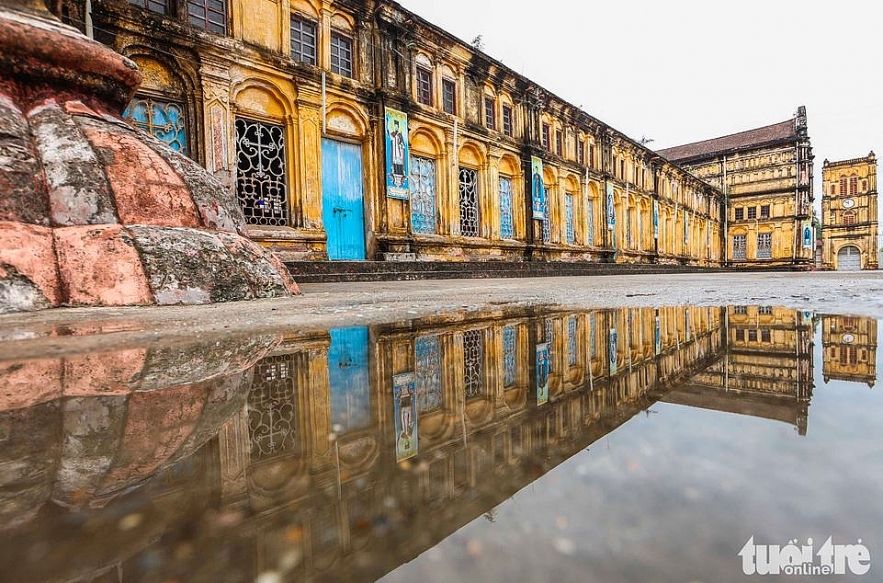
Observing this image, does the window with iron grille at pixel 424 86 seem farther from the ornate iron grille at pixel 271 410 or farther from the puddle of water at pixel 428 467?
the puddle of water at pixel 428 467

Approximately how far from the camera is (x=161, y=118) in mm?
7785

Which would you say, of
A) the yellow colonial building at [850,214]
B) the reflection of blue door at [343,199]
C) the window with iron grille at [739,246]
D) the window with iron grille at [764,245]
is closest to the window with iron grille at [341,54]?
the reflection of blue door at [343,199]

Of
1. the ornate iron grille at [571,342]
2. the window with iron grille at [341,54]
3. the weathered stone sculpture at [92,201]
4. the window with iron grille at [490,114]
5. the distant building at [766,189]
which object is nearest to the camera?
the ornate iron grille at [571,342]

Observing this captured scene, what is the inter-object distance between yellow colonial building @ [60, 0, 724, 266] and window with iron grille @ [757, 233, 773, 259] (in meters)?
26.7

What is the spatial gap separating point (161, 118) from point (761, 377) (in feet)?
30.7

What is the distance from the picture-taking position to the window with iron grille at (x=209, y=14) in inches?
321

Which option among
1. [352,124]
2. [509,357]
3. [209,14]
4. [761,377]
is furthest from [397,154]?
[761,377]

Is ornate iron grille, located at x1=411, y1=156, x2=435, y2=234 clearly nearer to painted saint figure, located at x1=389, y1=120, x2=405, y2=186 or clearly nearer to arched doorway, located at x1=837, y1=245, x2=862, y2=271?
painted saint figure, located at x1=389, y1=120, x2=405, y2=186

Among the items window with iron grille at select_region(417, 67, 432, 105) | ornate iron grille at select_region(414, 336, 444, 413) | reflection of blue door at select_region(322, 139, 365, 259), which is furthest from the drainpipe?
ornate iron grille at select_region(414, 336, 444, 413)

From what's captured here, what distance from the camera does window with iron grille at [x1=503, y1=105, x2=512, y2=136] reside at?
1514 centimetres

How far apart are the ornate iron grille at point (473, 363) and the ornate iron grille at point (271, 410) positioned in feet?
1.56

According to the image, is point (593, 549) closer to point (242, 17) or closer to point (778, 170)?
point (242, 17)

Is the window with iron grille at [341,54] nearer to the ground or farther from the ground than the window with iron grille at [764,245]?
farther from the ground

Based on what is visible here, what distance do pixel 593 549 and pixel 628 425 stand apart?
437 mm
